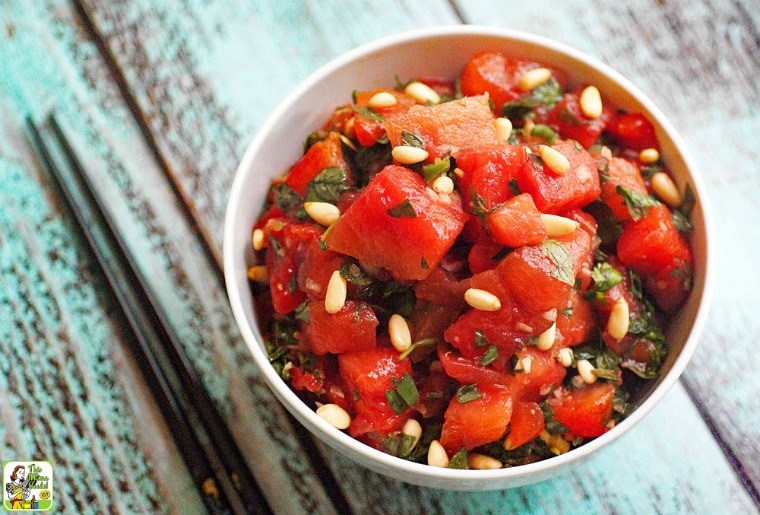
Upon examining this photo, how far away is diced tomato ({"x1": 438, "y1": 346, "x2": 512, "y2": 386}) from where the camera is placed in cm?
175

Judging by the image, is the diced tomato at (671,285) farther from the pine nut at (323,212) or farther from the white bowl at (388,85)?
the pine nut at (323,212)

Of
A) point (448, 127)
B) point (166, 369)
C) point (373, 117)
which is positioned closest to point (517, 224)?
point (448, 127)

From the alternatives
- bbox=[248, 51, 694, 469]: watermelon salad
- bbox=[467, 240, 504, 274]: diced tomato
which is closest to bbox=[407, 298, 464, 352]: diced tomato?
bbox=[248, 51, 694, 469]: watermelon salad

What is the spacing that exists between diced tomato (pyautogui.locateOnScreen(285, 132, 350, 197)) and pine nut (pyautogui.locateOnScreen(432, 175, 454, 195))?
1.13 feet

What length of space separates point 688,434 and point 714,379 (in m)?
0.21

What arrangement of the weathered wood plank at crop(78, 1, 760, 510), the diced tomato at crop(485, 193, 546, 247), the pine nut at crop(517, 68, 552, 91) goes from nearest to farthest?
the diced tomato at crop(485, 193, 546, 247), the pine nut at crop(517, 68, 552, 91), the weathered wood plank at crop(78, 1, 760, 510)

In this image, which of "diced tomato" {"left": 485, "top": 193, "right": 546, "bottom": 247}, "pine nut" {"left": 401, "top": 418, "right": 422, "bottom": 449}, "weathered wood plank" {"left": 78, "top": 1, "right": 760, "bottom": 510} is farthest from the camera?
"weathered wood plank" {"left": 78, "top": 1, "right": 760, "bottom": 510}

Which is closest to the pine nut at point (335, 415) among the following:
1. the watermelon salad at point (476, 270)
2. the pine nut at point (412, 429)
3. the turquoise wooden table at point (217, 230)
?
the watermelon salad at point (476, 270)

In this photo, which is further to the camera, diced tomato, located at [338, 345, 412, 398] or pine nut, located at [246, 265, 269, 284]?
pine nut, located at [246, 265, 269, 284]

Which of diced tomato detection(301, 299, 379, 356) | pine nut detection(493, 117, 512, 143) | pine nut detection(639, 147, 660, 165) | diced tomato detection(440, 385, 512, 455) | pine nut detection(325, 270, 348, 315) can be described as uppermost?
pine nut detection(493, 117, 512, 143)

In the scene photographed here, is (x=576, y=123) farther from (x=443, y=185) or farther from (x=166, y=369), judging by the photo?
(x=166, y=369)

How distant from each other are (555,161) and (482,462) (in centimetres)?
81

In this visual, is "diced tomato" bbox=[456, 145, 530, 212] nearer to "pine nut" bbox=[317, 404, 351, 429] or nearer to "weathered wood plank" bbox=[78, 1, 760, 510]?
"pine nut" bbox=[317, 404, 351, 429]

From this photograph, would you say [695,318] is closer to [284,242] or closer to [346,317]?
[346,317]
